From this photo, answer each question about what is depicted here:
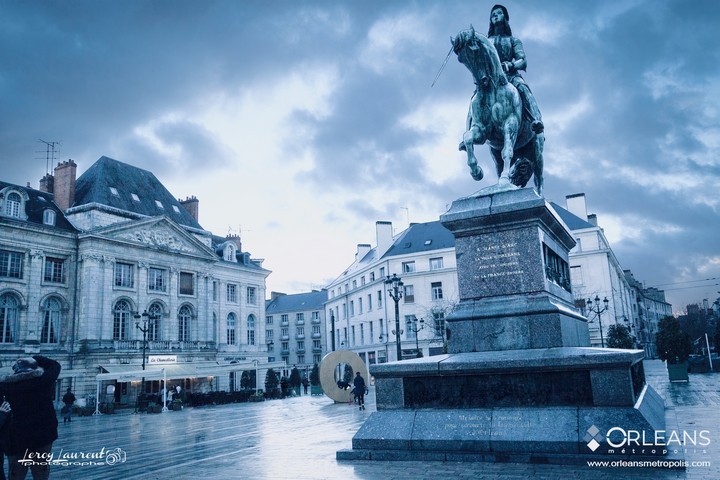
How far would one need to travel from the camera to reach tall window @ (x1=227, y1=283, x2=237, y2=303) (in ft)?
187

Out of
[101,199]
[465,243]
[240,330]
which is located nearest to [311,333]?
[240,330]

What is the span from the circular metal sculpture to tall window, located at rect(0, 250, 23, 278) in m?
25.0

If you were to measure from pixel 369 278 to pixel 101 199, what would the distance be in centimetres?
2977

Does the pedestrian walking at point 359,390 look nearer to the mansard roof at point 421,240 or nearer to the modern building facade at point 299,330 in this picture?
the mansard roof at point 421,240

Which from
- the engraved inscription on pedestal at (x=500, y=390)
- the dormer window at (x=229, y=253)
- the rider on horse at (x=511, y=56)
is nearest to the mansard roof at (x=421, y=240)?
the dormer window at (x=229, y=253)

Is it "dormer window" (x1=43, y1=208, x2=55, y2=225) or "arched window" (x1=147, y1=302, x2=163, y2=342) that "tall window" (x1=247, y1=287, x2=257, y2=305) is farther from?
"dormer window" (x1=43, y1=208, x2=55, y2=225)

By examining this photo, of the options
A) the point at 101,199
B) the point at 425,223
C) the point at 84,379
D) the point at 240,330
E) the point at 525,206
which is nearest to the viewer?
the point at 525,206

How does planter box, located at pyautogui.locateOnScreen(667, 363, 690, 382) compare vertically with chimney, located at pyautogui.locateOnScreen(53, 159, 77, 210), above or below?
below

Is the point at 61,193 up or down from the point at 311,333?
up

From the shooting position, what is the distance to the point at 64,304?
41.6 meters

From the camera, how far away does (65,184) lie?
45.5 meters

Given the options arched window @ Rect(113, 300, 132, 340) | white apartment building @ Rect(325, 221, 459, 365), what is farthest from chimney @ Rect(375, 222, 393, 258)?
arched window @ Rect(113, 300, 132, 340)

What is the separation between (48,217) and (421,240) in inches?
1360

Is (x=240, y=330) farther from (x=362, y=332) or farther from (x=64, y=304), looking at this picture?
(x=64, y=304)
